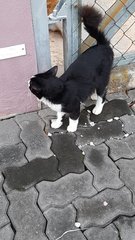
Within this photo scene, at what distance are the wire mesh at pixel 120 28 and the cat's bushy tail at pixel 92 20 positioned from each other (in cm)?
10

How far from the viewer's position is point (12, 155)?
6.48 feet

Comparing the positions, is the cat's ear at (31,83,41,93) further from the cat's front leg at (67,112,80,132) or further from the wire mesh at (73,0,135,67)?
the wire mesh at (73,0,135,67)

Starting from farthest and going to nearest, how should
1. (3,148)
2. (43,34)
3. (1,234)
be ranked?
(3,148)
(43,34)
(1,234)

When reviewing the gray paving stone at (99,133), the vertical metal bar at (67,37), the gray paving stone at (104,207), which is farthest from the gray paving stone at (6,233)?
the vertical metal bar at (67,37)

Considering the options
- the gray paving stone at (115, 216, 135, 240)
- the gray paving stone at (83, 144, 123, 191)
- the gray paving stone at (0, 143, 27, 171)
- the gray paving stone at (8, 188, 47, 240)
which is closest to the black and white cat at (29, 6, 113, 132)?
the gray paving stone at (83, 144, 123, 191)

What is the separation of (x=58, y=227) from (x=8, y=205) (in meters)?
0.29

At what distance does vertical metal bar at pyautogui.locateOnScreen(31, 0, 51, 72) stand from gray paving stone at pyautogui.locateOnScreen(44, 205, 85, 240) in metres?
0.84

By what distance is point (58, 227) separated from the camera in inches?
65.5

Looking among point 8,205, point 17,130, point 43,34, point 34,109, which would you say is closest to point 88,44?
point 43,34

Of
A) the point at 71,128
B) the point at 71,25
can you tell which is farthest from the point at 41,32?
the point at 71,128

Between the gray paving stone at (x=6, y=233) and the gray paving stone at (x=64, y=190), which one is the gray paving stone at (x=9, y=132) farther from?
the gray paving stone at (x=6, y=233)

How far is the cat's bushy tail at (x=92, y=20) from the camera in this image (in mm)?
1832

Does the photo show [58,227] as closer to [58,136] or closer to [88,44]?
[58,136]

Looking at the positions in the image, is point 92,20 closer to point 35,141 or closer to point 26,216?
point 35,141
